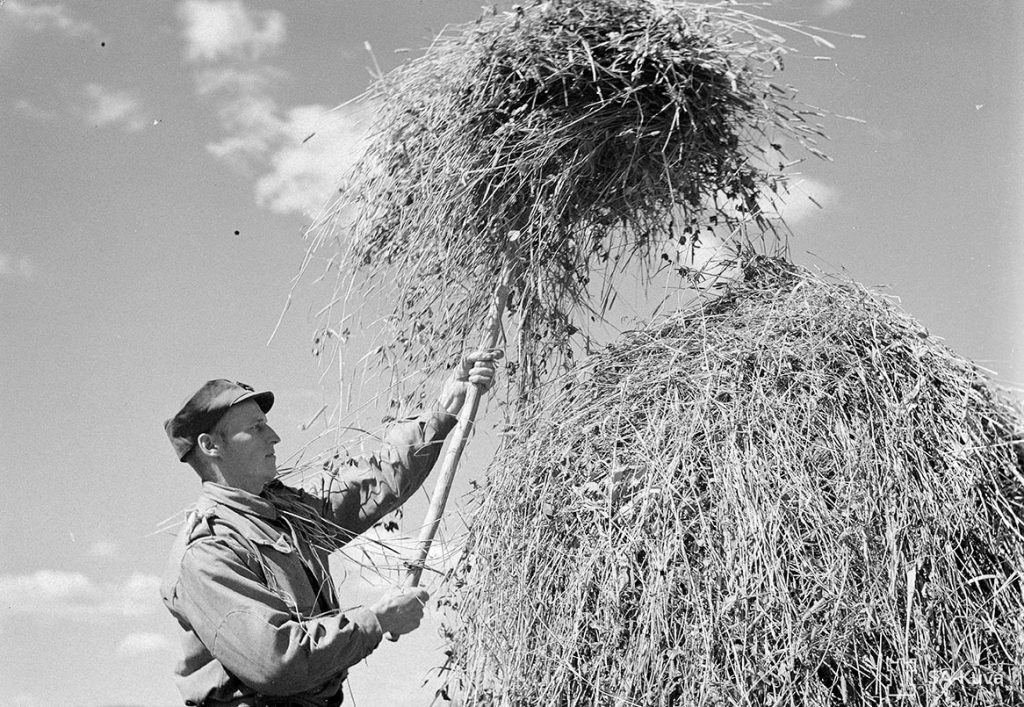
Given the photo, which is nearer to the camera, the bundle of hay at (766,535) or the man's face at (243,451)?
the bundle of hay at (766,535)

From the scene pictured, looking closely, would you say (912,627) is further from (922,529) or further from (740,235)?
(740,235)

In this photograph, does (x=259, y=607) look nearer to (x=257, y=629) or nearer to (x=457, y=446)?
(x=257, y=629)

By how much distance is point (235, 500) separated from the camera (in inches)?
120

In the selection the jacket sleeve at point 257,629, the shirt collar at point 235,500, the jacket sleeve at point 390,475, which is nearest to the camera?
the jacket sleeve at point 257,629

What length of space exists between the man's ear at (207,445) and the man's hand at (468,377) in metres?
0.66

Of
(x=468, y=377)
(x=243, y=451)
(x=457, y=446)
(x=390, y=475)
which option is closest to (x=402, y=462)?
(x=390, y=475)

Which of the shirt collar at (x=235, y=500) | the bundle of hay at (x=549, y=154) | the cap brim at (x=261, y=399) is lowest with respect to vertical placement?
the shirt collar at (x=235, y=500)

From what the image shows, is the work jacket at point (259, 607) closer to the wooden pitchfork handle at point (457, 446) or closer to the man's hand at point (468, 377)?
the wooden pitchfork handle at point (457, 446)

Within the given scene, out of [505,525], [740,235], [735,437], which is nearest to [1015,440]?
[735,437]

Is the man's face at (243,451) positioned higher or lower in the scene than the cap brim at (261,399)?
lower

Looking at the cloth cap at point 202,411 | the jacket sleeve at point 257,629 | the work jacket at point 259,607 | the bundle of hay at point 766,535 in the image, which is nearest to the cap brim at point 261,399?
the cloth cap at point 202,411

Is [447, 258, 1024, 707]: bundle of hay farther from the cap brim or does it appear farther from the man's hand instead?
the cap brim

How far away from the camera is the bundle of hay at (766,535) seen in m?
2.57

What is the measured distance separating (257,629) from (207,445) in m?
0.61
